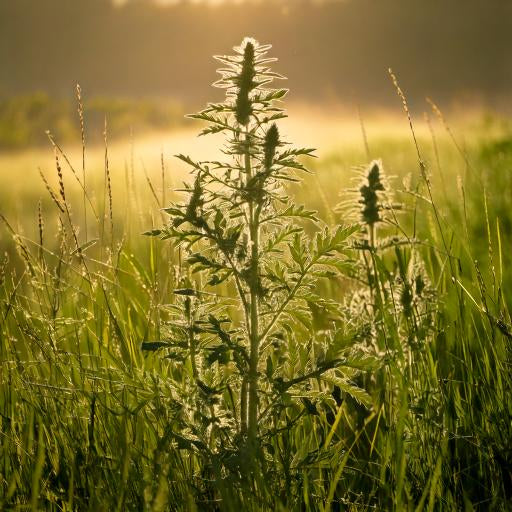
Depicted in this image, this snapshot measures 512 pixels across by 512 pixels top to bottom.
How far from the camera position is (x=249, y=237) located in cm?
203

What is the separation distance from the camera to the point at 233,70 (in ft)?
6.46

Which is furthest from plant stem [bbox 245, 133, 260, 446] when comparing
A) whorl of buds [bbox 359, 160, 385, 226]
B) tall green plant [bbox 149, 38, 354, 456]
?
whorl of buds [bbox 359, 160, 385, 226]

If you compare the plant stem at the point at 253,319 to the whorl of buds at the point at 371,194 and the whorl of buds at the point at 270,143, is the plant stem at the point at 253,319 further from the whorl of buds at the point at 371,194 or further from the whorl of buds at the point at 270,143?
the whorl of buds at the point at 371,194

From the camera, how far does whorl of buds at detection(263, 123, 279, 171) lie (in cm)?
190

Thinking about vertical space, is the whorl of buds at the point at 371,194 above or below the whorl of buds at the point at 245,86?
below

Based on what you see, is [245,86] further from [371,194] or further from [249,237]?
[371,194]

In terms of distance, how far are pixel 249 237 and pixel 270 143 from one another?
0.29 m

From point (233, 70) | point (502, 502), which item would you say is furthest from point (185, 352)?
point (502, 502)

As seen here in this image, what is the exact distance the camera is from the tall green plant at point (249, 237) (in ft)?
6.31

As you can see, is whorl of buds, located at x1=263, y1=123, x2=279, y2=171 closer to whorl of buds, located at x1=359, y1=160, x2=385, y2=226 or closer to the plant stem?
the plant stem

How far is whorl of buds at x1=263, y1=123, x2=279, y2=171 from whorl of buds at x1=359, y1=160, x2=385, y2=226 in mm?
883

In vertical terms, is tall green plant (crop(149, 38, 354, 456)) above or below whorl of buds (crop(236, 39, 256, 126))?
below

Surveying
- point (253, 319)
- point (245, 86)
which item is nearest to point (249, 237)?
point (253, 319)

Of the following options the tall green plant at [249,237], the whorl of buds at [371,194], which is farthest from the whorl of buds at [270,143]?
the whorl of buds at [371,194]
